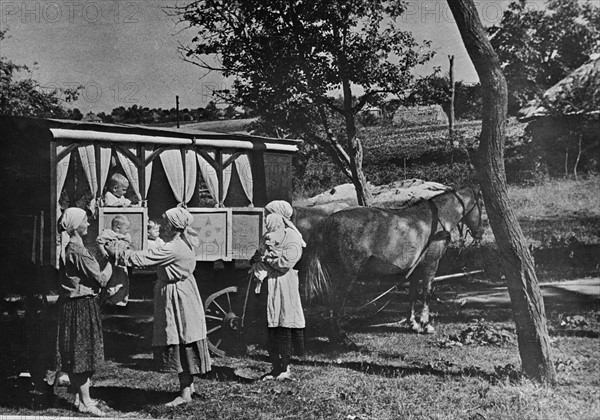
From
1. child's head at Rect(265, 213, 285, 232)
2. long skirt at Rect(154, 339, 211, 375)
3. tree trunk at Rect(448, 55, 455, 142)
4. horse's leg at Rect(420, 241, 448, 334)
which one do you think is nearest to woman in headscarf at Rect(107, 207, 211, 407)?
long skirt at Rect(154, 339, 211, 375)

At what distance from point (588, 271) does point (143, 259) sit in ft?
11.0

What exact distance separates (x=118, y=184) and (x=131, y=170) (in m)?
0.16

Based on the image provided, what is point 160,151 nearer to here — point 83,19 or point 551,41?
point 83,19

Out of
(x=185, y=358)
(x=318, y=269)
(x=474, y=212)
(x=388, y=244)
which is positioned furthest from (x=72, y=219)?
(x=474, y=212)

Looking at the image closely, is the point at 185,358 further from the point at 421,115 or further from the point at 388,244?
the point at 421,115

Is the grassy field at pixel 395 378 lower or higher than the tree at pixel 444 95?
lower

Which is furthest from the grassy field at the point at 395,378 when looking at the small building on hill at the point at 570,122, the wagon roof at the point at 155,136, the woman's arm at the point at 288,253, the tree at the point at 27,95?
the tree at the point at 27,95

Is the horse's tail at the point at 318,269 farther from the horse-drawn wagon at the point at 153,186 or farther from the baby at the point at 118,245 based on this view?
the baby at the point at 118,245

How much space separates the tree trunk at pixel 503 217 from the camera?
4684 millimetres

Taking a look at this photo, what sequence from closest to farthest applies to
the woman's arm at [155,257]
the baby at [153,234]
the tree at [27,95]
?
1. the woman's arm at [155,257]
2. the baby at [153,234]
3. the tree at [27,95]

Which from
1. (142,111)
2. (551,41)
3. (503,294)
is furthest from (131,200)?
(551,41)

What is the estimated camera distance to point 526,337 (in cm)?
473

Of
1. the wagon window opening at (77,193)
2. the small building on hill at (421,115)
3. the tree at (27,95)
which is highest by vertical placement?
the tree at (27,95)

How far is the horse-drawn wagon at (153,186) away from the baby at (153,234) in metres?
Answer: 0.07
